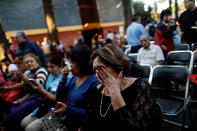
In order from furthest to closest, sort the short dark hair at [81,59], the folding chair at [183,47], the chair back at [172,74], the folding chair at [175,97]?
the folding chair at [183,47] → the chair back at [172,74] → the folding chair at [175,97] → the short dark hair at [81,59]

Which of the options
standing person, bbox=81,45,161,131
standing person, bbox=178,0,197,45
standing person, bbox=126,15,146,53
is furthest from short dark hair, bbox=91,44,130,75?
standing person, bbox=126,15,146,53

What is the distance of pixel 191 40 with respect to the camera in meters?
3.63

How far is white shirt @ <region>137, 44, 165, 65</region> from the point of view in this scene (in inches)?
135

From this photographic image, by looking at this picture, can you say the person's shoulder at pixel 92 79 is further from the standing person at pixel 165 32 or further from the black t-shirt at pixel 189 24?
the black t-shirt at pixel 189 24

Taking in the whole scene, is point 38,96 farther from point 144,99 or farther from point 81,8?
point 81,8

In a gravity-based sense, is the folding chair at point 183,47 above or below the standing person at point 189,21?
below

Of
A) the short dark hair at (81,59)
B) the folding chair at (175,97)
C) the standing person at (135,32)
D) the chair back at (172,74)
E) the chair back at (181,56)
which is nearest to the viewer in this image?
the short dark hair at (81,59)

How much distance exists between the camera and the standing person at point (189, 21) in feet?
11.2

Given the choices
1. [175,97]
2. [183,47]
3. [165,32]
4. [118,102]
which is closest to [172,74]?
[175,97]

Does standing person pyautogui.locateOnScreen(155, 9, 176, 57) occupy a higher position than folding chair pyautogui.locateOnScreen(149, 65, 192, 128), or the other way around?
standing person pyautogui.locateOnScreen(155, 9, 176, 57)

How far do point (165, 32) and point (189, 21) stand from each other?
0.54 m

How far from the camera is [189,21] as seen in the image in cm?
352

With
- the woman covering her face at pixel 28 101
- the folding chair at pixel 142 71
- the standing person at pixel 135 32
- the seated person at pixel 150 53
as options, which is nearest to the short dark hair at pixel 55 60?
the woman covering her face at pixel 28 101

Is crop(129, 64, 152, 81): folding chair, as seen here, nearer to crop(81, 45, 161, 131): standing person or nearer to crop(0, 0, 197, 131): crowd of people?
crop(0, 0, 197, 131): crowd of people
